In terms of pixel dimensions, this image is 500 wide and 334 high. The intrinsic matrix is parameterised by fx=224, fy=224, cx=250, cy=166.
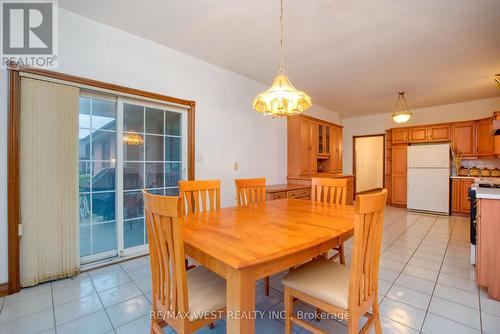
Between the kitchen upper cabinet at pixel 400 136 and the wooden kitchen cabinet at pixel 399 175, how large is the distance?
13 centimetres

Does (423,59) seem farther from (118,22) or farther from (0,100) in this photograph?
(0,100)

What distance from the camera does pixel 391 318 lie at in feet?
5.47

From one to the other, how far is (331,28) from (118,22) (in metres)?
2.25

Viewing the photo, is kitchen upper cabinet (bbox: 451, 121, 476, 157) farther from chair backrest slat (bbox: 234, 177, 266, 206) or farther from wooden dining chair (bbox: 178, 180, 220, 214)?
wooden dining chair (bbox: 178, 180, 220, 214)

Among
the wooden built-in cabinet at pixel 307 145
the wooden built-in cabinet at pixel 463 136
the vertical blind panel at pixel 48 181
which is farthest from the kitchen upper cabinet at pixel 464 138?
the vertical blind panel at pixel 48 181

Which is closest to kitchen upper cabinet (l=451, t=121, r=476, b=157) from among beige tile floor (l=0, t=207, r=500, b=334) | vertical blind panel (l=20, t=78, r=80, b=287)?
beige tile floor (l=0, t=207, r=500, b=334)

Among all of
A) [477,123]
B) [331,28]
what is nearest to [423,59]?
[331,28]

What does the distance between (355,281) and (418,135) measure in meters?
5.85

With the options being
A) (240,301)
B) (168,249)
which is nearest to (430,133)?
(240,301)

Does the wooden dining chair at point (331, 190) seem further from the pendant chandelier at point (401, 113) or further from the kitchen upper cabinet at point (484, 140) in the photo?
the kitchen upper cabinet at point (484, 140)

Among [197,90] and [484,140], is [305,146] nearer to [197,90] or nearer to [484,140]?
[197,90]

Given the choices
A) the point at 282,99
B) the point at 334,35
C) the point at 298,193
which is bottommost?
the point at 298,193

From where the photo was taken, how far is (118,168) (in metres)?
2.56

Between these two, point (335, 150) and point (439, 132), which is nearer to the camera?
point (439, 132)
